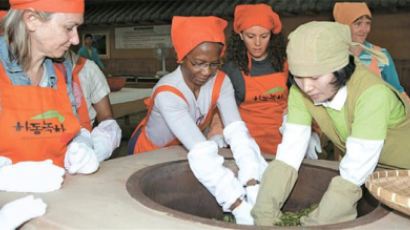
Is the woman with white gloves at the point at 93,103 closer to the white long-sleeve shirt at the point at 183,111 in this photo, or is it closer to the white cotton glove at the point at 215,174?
the white long-sleeve shirt at the point at 183,111

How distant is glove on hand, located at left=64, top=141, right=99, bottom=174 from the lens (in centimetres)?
176

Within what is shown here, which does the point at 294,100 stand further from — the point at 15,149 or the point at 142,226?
the point at 15,149

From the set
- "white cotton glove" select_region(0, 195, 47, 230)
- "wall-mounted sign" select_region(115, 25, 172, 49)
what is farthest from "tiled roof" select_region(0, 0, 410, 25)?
"white cotton glove" select_region(0, 195, 47, 230)

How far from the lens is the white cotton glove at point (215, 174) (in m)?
1.80

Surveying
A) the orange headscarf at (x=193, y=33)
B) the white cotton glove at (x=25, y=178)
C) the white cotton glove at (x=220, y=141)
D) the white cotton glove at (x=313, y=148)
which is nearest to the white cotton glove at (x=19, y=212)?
the white cotton glove at (x=25, y=178)

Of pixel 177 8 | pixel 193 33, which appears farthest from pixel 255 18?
pixel 177 8

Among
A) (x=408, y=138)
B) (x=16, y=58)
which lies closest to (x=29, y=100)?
(x=16, y=58)

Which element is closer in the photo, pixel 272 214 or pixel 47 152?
pixel 272 214

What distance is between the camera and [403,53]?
8.26 metres

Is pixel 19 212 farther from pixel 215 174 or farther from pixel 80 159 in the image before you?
pixel 215 174

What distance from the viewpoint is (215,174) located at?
1.83 metres

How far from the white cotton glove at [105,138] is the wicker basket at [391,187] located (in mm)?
1127

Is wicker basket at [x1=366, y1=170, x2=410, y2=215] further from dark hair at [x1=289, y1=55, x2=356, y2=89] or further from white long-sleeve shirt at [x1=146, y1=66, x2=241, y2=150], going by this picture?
white long-sleeve shirt at [x1=146, y1=66, x2=241, y2=150]

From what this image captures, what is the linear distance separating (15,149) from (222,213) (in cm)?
88
